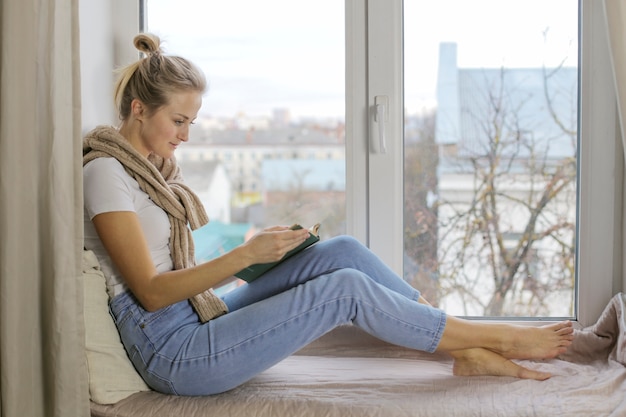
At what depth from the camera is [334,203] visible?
2312 mm

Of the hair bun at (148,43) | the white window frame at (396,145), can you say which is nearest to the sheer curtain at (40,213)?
the hair bun at (148,43)

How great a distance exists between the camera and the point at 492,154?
2.23 meters

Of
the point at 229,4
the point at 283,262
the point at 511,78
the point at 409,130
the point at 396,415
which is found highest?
the point at 229,4

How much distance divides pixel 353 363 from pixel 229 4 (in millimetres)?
1174

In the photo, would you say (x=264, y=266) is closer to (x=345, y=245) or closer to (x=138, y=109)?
(x=345, y=245)

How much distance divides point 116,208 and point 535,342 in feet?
3.62

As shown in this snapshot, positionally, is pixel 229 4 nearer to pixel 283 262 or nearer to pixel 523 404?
pixel 283 262

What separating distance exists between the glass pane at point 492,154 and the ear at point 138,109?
840 millimetres

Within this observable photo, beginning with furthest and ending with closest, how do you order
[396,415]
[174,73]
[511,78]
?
[511,78]
[174,73]
[396,415]

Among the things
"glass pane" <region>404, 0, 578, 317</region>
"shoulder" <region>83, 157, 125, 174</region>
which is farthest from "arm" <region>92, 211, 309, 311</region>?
"glass pane" <region>404, 0, 578, 317</region>

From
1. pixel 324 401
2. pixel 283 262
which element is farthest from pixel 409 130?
pixel 324 401

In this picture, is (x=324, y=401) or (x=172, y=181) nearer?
(x=324, y=401)

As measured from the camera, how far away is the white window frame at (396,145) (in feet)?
7.00

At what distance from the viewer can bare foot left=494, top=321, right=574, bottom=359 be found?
6.12ft
